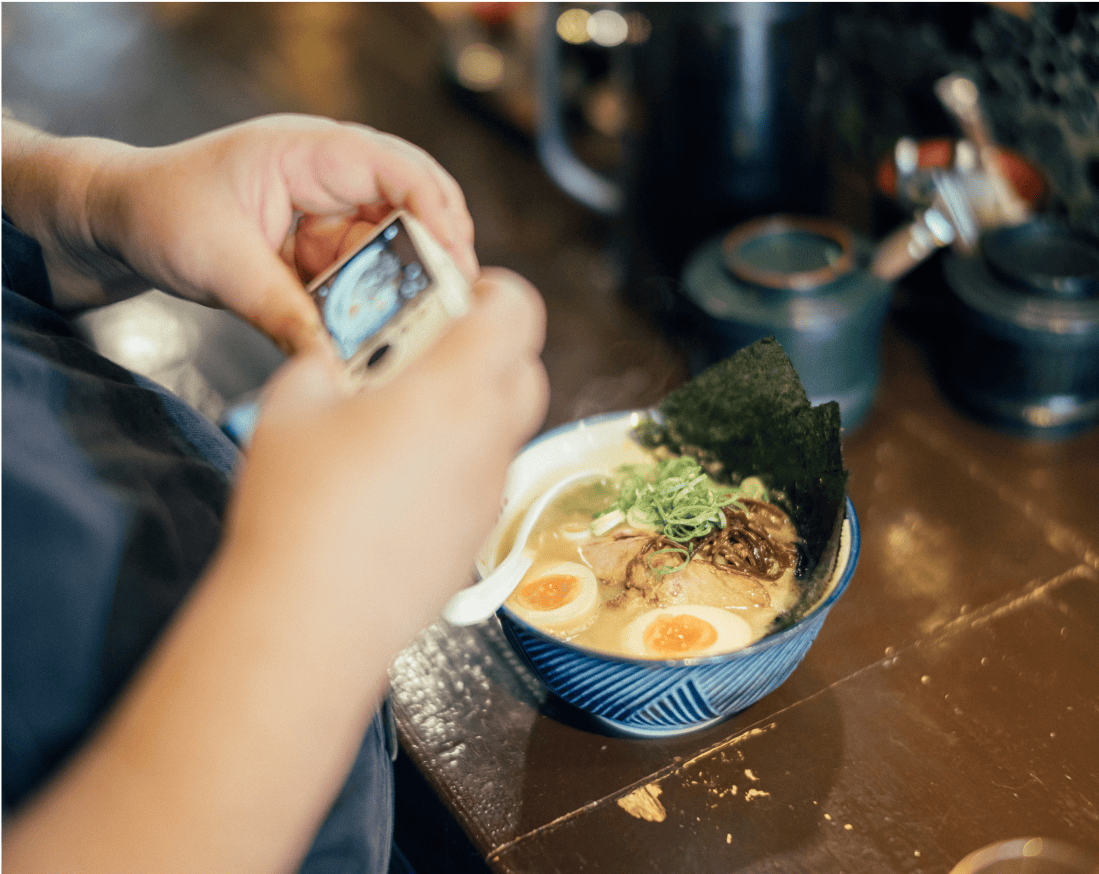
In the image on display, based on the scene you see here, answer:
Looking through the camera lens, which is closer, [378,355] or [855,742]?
[378,355]

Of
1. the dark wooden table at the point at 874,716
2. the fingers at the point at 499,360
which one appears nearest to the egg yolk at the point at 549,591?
the dark wooden table at the point at 874,716

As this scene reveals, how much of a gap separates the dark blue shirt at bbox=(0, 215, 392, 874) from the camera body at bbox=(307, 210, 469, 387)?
0.18m

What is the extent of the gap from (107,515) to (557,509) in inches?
20.6

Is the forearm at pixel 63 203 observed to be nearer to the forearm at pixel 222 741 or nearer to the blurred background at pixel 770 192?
the forearm at pixel 222 741

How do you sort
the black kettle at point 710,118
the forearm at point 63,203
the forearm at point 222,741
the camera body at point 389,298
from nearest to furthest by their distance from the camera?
the forearm at point 222,741, the camera body at point 389,298, the forearm at point 63,203, the black kettle at point 710,118

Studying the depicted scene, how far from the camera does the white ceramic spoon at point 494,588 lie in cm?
78

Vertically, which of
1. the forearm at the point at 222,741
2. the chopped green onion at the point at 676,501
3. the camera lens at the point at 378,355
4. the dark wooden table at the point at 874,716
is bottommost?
the dark wooden table at the point at 874,716

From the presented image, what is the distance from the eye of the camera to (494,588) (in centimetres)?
82

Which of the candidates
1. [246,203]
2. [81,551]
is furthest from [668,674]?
[246,203]

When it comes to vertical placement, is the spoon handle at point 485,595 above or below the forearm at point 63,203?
below

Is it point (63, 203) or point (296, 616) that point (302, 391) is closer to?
point (296, 616)

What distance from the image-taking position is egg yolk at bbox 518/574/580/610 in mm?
903

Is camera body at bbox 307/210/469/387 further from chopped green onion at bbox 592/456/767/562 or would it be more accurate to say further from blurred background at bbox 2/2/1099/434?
blurred background at bbox 2/2/1099/434

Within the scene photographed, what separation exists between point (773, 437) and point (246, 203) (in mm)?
615
